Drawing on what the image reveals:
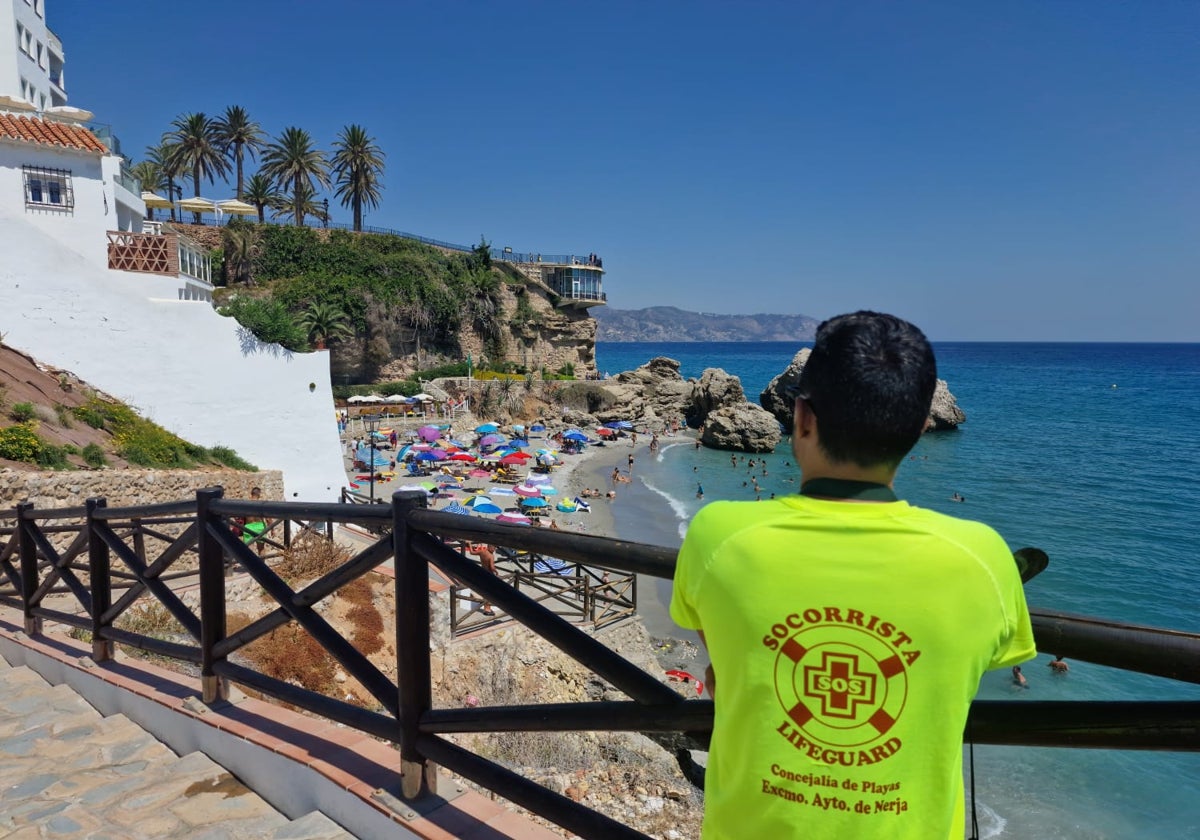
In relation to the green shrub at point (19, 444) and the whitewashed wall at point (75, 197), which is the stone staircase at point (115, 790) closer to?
the green shrub at point (19, 444)

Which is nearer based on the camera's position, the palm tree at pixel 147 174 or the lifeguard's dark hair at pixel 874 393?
the lifeguard's dark hair at pixel 874 393

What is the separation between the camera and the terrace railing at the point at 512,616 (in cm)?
140

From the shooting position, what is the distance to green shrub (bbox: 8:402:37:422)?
1144cm

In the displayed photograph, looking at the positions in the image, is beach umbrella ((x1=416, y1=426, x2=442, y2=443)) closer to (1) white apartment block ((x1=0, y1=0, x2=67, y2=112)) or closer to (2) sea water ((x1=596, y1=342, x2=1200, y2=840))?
(2) sea water ((x1=596, y1=342, x2=1200, y2=840))

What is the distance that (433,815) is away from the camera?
2537mm

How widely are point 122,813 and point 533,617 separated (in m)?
2.31

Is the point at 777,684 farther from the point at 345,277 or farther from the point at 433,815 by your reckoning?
the point at 345,277

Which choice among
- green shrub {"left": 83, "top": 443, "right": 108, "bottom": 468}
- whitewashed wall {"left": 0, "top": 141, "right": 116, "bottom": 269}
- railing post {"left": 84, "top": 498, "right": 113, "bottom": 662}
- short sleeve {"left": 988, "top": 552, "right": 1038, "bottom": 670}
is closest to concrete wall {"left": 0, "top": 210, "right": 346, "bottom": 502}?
whitewashed wall {"left": 0, "top": 141, "right": 116, "bottom": 269}

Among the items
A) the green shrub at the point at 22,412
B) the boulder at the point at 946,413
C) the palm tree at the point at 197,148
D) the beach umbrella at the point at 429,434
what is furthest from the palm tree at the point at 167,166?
the boulder at the point at 946,413

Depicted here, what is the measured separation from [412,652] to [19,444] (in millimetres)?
11101

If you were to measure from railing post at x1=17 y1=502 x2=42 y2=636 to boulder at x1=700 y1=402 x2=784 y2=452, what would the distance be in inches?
1713

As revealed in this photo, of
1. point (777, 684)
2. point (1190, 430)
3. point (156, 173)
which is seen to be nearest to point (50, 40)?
point (156, 173)

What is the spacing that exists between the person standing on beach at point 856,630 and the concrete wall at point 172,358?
1624cm

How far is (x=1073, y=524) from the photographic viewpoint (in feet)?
97.7
